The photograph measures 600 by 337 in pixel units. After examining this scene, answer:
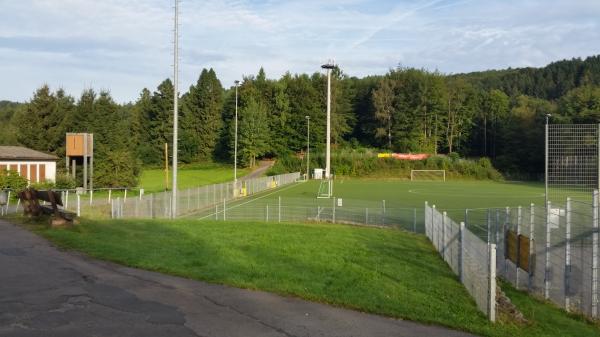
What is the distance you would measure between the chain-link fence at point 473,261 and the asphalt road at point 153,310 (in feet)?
3.48

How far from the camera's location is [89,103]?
253ft

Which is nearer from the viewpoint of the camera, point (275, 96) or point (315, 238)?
point (315, 238)

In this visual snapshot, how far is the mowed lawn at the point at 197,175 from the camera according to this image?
78.0m

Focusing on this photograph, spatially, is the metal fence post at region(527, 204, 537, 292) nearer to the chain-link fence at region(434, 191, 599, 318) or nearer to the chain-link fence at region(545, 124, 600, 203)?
the chain-link fence at region(434, 191, 599, 318)

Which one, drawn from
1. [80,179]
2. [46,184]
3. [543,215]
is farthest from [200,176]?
[543,215]

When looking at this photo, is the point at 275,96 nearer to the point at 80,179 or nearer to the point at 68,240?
the point at 80,179

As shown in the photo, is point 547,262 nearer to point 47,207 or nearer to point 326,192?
point 47,207

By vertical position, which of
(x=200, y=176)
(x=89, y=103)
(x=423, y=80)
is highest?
(x=423, y=80)

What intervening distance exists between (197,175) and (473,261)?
82374 millimetres

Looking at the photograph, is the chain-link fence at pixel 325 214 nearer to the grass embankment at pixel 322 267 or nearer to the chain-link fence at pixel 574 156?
the chain-link fence at pixel 574 156

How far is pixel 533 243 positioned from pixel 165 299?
7.53 m

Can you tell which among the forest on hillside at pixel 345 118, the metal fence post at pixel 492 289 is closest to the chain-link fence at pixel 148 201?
the metal fence post at pixel 492 289

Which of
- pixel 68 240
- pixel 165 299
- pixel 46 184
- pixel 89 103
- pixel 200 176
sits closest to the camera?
pixel 165 299

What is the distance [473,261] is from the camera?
9930mm
